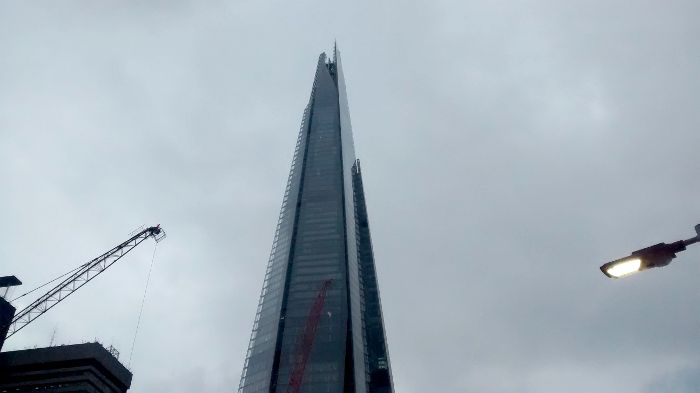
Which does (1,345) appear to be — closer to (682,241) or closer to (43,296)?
(43,296)

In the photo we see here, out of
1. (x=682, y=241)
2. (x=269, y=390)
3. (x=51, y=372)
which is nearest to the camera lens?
(x=682, y=241)

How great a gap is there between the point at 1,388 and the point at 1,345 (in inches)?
392

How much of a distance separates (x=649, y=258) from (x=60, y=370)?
132m

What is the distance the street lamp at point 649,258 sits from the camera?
1006 centimetres

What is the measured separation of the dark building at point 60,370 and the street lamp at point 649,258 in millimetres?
126415

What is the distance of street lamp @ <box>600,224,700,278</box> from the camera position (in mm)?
10062

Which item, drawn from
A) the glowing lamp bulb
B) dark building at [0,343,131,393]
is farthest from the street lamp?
dark building at [0,343,131,393]

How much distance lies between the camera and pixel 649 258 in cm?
1012

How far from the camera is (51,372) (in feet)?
393

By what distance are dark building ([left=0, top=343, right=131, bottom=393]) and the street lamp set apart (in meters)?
126

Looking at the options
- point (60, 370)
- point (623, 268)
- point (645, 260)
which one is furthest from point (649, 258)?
point (60, 370)

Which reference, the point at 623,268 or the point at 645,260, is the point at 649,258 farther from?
the point at 623,268

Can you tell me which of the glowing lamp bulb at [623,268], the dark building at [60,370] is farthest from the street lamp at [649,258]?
the dark building at [60,370]

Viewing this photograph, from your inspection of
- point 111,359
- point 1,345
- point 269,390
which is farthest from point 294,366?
point 1,345
